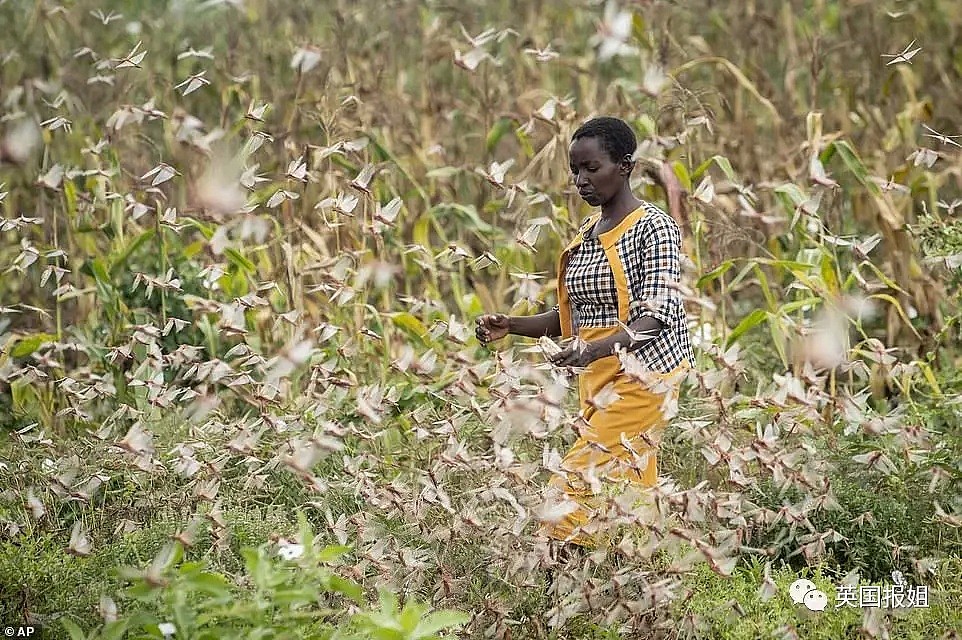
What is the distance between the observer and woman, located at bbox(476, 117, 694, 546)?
277 centimetres

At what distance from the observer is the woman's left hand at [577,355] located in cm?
271

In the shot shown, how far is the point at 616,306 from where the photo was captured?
115 inches

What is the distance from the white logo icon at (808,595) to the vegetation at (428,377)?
3 cm

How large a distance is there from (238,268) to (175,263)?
385 mm

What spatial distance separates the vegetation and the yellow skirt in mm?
97

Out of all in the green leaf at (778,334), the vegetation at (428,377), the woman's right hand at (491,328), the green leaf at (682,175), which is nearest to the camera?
the vegetation at (428,377)

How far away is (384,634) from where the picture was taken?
7.16 feet

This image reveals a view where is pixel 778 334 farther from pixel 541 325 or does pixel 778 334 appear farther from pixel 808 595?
pixel 808 595

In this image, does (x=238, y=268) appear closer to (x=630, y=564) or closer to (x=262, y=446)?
(x=262, y=446)

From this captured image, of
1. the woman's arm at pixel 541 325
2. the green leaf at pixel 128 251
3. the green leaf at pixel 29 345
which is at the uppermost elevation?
the woman's arm at pixel 541 325

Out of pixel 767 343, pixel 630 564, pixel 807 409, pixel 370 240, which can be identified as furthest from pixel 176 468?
pixel 767 343

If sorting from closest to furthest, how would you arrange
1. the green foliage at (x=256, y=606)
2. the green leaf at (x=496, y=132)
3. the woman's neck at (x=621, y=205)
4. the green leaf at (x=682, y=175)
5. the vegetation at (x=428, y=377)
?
the green foliage at (x=256, y=606)
the vegetation at (x=428, y=377)
the woman's neck at (x=621, y=205)
the green leaf at (x=682, y=175)
the green leaf at (x=496, y=132)

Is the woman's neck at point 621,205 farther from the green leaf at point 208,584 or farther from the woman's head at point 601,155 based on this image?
the green leaf at point 208,584

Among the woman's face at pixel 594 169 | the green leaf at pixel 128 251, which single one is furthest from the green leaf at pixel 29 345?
the woman's face at pixel 594 169
